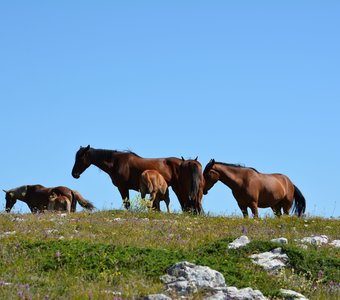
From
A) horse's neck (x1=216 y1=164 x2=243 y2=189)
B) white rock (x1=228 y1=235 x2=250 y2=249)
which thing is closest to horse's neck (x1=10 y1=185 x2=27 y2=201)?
horse's neck (x1=216 y1=164 x2=243 y2=189)

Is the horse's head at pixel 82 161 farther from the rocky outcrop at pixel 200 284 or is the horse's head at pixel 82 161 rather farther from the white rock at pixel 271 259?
the rocky outcrop at pixel 200 284

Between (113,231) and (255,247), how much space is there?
180 inches

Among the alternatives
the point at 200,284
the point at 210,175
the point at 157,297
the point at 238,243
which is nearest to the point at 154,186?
the point at 210,175

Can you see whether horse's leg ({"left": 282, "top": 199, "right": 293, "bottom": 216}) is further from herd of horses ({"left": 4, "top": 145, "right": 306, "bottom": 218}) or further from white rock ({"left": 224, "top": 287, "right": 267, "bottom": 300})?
white rock ({"left": 224, "top": 287, "right": 267, "bottom": 300})

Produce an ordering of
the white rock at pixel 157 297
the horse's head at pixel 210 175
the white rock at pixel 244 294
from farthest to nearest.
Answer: the horse's head at pixel 210 175, the white rock at pixel 244 294, the white rock at pixel 157 297

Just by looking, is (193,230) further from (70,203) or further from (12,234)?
(70,203)

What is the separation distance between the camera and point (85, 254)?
12555mm

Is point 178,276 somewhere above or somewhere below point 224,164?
below

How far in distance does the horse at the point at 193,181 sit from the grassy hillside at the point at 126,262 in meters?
9.56

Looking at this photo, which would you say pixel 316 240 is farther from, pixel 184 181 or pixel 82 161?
pixel 82 161

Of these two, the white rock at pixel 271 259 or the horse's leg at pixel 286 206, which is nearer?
the white rock at pixel 271 259

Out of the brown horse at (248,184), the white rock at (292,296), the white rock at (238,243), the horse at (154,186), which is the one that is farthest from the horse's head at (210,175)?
the white rock at (292,296)

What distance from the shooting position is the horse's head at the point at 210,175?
2812 cm

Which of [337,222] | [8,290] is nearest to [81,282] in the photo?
[8,290]
